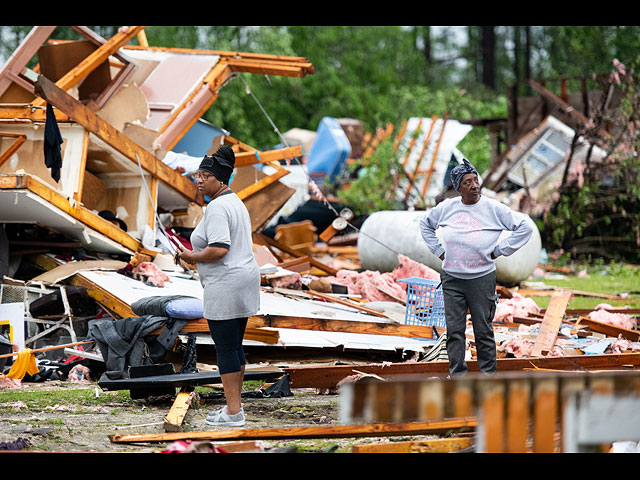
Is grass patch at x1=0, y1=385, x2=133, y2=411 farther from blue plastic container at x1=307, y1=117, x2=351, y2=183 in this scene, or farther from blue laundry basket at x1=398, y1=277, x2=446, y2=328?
blue plastic container at x1=307, y1=117, x2=351, y2=183

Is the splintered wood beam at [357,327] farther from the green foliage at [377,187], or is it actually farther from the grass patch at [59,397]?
the green foliage at [377,187]

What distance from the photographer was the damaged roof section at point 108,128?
9.09 metres

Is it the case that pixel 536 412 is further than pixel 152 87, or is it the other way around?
pixel 152 87

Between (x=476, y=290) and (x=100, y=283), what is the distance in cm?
396

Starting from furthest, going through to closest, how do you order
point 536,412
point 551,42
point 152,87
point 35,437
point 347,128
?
point 551,42 → point 347,128 → point 152,87 → point 35,437 → point 536,412

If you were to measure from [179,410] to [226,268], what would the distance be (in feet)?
3.20

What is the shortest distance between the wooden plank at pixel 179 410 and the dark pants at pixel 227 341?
37cm

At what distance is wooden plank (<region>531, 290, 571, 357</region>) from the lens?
754cm

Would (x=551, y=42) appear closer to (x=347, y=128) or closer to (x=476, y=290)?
(x=347, y=128)

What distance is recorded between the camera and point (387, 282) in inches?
419

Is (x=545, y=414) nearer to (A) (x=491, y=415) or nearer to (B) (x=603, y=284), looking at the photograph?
(A) (x=491, y=415)

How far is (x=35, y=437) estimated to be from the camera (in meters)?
4.93

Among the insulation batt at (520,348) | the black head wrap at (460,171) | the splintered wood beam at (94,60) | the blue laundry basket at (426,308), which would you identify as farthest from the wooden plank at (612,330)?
the splintered wood beam at (94,60)

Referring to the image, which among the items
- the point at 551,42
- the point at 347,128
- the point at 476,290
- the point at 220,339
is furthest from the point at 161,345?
the point at 551,42
